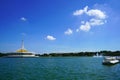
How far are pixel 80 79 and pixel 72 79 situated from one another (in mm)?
1384

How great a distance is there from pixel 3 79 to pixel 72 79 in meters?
11.6

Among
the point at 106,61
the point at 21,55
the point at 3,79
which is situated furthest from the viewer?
the point at 21,55

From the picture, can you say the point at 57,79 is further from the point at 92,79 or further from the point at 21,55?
the point at 21,55

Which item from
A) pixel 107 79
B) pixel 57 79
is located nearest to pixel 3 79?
pixel 57 79

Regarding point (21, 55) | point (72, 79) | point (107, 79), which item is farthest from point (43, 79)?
point (21, 55)

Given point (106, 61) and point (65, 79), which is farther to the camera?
point (106, 61)

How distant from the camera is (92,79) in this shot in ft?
126

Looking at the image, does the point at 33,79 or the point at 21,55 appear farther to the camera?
the point at 21,55

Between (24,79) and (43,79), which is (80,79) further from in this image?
(24,79)

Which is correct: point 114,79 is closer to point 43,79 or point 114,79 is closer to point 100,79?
point 100,79

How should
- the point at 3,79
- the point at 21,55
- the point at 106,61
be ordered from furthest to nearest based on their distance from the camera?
1. the point at 21,55
2. the point at 106,61
3. the point at 3,79

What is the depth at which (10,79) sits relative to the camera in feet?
123

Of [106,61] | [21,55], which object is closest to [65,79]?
[106,61]

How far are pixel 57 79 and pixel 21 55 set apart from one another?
16524cm
